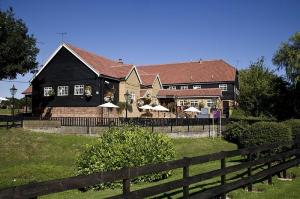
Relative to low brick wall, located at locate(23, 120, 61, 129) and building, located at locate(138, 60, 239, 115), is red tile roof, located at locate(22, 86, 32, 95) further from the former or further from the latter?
low brick wall, located at locate(23, 120, 61, 129)

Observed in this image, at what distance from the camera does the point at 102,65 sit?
151 ft

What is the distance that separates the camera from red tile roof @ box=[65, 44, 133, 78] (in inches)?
1726

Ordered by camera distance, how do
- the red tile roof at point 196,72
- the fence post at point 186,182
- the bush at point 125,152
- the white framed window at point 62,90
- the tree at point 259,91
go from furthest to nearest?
1. the red tile roof at point 196,72
2. the tree at point 259,91
3. the white framed window at point 62,90
4. the bush at point 125,152
5. the fence post at point 186,182

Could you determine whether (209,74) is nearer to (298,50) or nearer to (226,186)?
(298,50)

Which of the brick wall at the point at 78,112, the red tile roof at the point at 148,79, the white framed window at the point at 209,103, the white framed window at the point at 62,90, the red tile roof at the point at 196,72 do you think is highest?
the red tile roof at the point at 196,72

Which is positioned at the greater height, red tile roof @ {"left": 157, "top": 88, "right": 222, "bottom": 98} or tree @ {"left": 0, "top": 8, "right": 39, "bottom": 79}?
tree @ {"left": 0, "top": 8, "right": 39, "bottom": 79}

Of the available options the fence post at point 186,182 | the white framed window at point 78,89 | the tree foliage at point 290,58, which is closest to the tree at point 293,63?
the tree foliage at point 290,58

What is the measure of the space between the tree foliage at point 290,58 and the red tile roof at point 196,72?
10307 mm

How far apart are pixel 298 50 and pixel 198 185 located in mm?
49192

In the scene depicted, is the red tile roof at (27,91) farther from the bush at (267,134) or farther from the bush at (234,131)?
the bush at (267,134)

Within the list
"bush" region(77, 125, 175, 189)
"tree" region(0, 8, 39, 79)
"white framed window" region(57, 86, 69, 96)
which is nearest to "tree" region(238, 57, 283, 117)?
"white framed window" region(57, 86, 69, 96)

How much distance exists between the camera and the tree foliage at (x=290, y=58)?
53188 mm

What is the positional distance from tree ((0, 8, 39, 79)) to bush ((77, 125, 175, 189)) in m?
32.3

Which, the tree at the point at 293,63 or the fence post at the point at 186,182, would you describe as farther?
the tree at the point at 293,63
